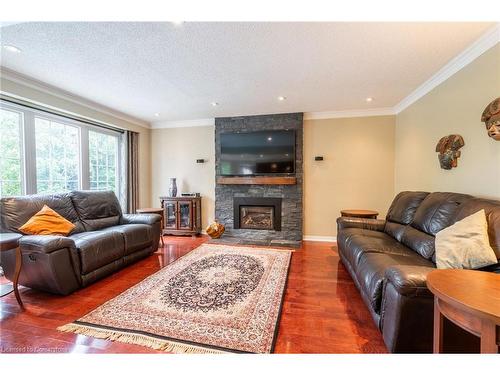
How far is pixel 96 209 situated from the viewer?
10.1 ft

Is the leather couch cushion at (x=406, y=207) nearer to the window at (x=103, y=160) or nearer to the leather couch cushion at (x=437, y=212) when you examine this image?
the leather couch cushion at (x=437, y=212)

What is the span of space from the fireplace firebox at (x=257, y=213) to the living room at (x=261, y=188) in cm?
4

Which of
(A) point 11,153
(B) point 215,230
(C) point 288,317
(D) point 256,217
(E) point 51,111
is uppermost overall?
(E) point 51,111

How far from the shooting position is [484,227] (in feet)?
4.48

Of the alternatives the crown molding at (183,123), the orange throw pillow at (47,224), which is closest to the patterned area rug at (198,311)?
the orange throw pillow at (47,224)

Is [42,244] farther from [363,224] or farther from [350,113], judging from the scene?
[350,113]

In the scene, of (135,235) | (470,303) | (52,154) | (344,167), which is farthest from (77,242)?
(344,167)

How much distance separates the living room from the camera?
142 cm

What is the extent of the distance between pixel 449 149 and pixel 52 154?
17.0 feet

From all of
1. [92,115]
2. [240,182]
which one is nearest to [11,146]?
[92,115]

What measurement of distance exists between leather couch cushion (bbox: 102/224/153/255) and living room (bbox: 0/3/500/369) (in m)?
0.03
